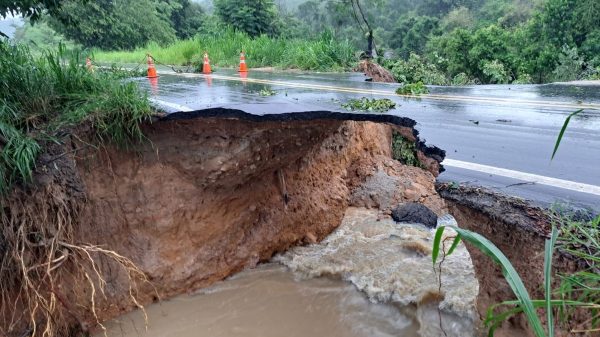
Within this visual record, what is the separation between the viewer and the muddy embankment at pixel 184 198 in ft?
14.0

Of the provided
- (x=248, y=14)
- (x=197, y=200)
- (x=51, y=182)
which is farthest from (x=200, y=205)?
(x=248, y=14)

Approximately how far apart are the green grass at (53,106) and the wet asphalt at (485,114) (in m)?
0.59

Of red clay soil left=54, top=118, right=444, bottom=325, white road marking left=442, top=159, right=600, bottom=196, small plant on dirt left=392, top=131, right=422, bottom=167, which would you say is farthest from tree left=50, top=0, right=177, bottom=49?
white road marking left=442, top=159, right=600, bottom=196

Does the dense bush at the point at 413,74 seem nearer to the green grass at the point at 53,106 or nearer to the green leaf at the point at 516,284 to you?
the green grass at the point at 53,106

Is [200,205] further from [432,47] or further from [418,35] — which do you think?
[418,35]

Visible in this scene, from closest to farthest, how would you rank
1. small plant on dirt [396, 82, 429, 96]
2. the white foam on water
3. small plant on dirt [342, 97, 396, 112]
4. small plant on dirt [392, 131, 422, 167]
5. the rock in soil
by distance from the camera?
the white foam on water, small plant on dirt [342, 97, 396, 112], the rock in soil, small plant on dirt [392, 131, 422, 167], small plant on dirt [396, 82, 429, 96]

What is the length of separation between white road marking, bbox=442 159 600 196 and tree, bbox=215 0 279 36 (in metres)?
16.4

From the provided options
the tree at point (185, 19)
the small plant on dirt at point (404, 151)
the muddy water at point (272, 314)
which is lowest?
the muddy water at point (272, 314)

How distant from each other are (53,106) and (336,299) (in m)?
3.63

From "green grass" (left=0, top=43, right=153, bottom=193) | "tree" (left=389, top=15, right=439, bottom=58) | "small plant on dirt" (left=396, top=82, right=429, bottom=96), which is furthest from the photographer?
"tree" (left=389, top=15, right=439, bottom=58)

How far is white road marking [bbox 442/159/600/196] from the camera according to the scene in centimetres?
353

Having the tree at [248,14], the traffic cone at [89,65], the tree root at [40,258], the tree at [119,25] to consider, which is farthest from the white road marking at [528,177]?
the tree at [119,25]

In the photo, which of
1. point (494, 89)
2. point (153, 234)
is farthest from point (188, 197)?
point (494, 89)

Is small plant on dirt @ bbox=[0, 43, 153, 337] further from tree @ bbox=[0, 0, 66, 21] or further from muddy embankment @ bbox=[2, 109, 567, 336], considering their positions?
tree @ bbox=[0, 0, 66, 21]
